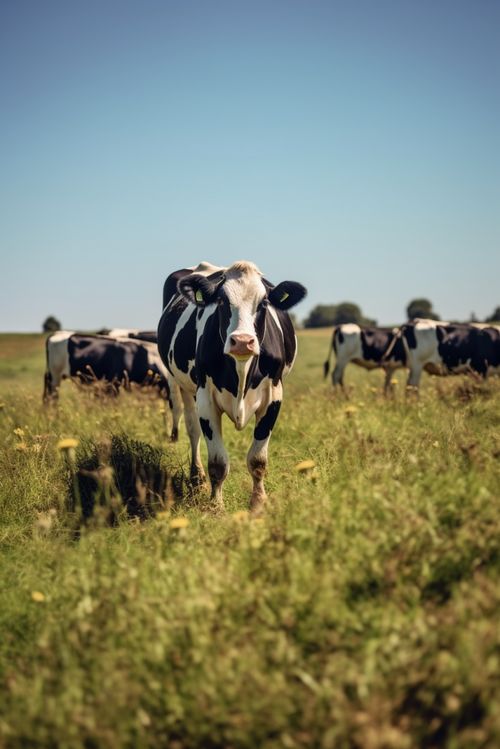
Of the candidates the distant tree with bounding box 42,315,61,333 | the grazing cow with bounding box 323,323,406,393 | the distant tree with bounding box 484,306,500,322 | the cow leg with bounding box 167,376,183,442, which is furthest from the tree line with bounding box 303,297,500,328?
the cow leg with bounding box 167,376,183,442

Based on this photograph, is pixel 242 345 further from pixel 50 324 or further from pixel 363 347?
pixel 50 324

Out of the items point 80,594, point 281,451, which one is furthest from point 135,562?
point 281,451

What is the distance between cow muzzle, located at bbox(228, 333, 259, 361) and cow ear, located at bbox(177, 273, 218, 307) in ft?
3.46

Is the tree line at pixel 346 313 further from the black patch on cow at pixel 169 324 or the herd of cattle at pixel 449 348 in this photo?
the black patch on cow at pixel 169 324

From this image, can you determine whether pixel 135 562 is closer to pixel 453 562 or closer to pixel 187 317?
pixel 453 562

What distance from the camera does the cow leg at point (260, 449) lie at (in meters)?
5.30

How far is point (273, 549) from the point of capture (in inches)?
123

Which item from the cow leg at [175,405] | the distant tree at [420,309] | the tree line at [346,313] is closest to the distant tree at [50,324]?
the tree line at [346,313]

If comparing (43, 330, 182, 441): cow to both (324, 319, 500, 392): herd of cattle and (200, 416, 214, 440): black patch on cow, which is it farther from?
(200, 416, 214, 440): black patch on cow

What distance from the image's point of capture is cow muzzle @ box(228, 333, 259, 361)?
15.1 ft

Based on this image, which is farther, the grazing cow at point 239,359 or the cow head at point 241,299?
the grazing cow at point 239,359

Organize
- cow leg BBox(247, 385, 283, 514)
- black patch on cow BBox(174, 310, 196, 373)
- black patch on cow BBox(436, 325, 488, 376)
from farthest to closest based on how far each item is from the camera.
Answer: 1. black patch on cow BBox(436, 325, 488, 376)
2. black patch on cow BBox(174, 310, 196, 373)
3. cow leg BBox(247, 385, 283, 514)

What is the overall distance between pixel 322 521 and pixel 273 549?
0.31 meters

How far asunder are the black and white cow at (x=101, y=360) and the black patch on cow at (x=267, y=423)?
25.3 feet
